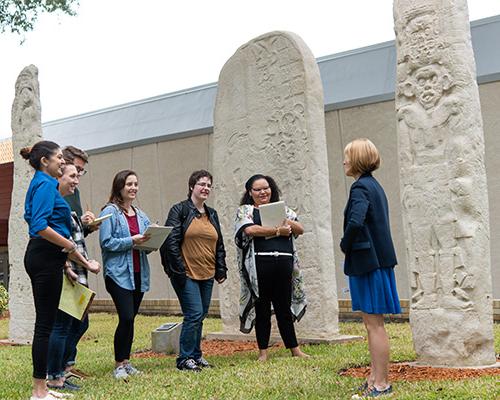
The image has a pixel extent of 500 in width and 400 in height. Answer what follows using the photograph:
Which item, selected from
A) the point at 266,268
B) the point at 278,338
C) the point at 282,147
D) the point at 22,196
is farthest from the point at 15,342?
the point at 266,268

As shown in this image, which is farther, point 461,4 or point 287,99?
point 287,99

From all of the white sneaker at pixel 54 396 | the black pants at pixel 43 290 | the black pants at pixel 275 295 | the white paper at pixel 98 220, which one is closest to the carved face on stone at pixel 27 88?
the white paper at pixel 98 220

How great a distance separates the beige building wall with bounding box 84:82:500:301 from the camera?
11031mm

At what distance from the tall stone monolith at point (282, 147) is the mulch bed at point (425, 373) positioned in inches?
84.8

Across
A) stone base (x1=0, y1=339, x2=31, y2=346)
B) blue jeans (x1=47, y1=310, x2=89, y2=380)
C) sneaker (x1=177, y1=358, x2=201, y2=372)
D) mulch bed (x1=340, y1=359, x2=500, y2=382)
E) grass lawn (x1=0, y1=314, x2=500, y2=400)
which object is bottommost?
mulch bed (x1=340, y1=359, x2=500, y2=382)

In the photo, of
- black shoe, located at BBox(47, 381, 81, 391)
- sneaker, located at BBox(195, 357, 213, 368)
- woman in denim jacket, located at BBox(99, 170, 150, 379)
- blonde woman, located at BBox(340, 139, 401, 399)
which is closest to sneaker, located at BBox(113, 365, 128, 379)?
woman in denim jacket, located at BBox(99, 170, 150, 379)

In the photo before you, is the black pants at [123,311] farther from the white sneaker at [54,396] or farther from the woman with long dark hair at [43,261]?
the woman with long dark hair at [43,261]

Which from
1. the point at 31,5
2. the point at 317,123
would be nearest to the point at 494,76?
the point at 317,123

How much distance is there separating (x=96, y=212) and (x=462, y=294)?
1124 centimetres

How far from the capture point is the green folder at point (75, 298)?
6184 millimetres

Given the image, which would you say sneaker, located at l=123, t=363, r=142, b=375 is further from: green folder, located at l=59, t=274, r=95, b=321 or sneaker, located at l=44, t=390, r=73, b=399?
sneaker, located at l=44, t=390, r=73, b=399

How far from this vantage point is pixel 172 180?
15.2m

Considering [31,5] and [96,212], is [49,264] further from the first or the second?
[96,212]

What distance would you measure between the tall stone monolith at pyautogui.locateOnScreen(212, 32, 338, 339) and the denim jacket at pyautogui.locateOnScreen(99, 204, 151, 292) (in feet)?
8.08
